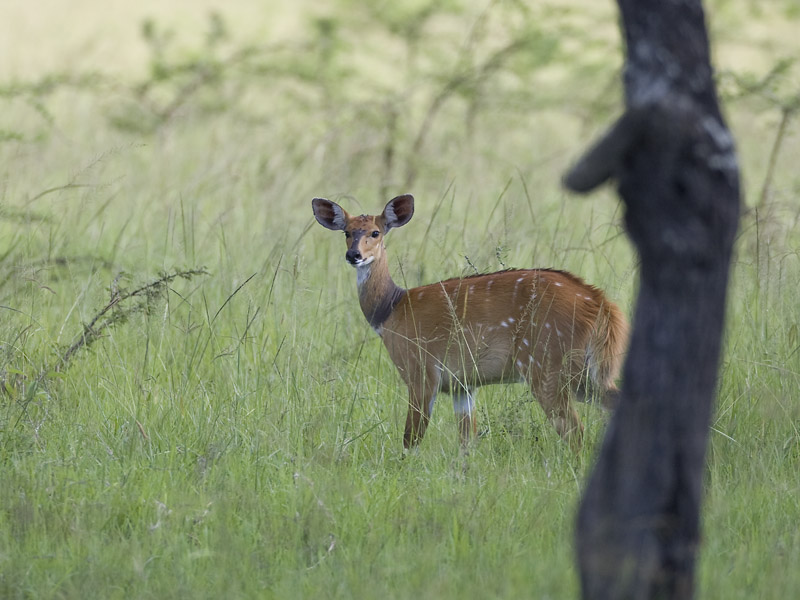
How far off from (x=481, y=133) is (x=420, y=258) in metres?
5.35

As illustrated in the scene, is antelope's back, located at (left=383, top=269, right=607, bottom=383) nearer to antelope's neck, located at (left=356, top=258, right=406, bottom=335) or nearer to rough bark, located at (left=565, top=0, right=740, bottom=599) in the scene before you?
antelope's neck, located at (left=356, top=258, right=406, bottom=335)

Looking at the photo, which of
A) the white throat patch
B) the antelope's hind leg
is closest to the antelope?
the antelope's hind leg

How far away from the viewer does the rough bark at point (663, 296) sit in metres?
2.37

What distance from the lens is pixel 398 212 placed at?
5.57 metres

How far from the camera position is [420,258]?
641 cm

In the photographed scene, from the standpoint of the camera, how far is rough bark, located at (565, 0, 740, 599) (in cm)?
237

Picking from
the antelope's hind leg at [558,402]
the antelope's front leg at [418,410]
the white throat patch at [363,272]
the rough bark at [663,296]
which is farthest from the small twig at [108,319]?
the rough bark at [663,296]

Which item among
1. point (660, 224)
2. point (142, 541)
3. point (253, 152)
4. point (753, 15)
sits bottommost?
point (142, 541)

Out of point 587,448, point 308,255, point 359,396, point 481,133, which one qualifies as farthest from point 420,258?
point 481,133

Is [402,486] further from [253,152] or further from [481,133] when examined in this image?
[481,133]

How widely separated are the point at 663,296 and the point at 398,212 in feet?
10.6

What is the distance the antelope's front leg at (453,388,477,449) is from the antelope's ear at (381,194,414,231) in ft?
3.53

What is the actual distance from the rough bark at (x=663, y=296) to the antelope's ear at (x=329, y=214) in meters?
3.12

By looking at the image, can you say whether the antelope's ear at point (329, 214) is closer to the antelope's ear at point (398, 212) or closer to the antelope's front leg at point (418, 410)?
the antelope's ear at point (398, 212)
